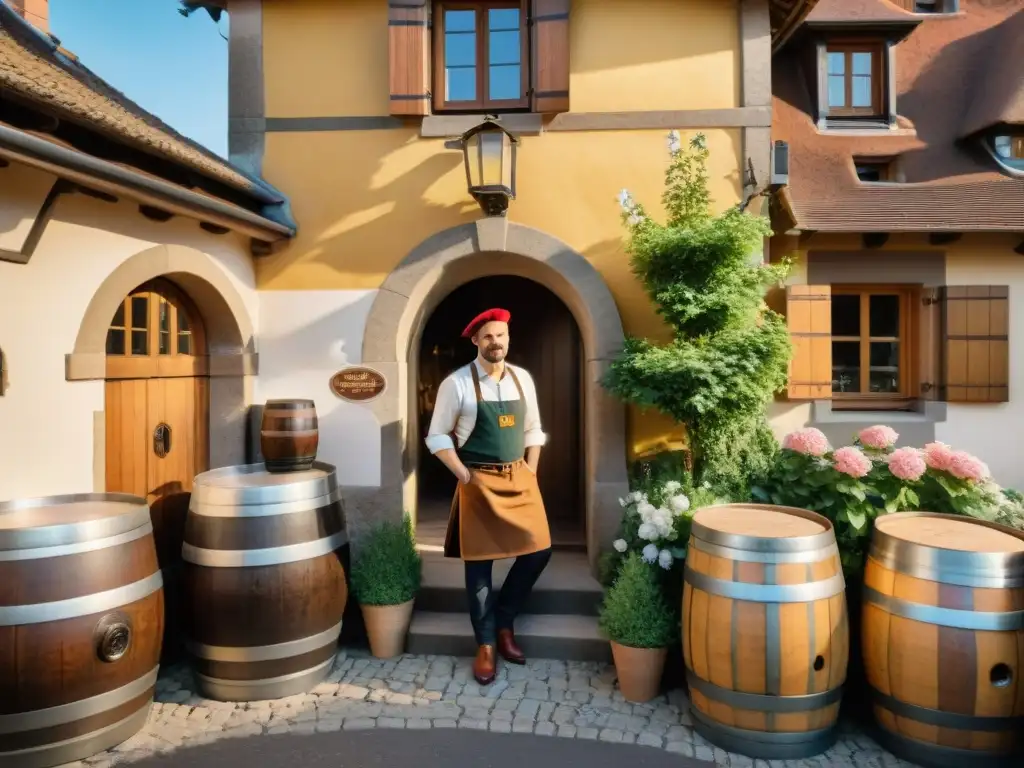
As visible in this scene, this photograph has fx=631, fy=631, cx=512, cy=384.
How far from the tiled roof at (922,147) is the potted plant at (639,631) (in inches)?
126

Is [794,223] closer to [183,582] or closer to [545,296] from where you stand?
[545,296]

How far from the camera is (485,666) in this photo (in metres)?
3.52

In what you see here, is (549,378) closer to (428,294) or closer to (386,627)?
(428,294)

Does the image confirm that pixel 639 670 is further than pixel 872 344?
No

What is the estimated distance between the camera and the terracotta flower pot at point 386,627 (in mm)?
3773

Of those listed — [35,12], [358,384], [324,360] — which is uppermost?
[35,12]

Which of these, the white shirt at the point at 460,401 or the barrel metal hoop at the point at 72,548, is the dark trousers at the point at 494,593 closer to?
the white shirt at the point at 460,401

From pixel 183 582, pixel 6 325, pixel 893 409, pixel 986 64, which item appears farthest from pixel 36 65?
pixel 986 64

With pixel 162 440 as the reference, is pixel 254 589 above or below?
below

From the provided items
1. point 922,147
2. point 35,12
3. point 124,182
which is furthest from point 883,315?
point 35,12

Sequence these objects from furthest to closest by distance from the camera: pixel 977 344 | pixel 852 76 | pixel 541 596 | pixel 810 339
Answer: pixel 852 76
pixel 977 344
pixel 810 339
pixel 541 596

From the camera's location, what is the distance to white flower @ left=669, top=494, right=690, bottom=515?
3.56m

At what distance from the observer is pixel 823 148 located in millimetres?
5844

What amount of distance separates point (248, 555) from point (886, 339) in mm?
5229
